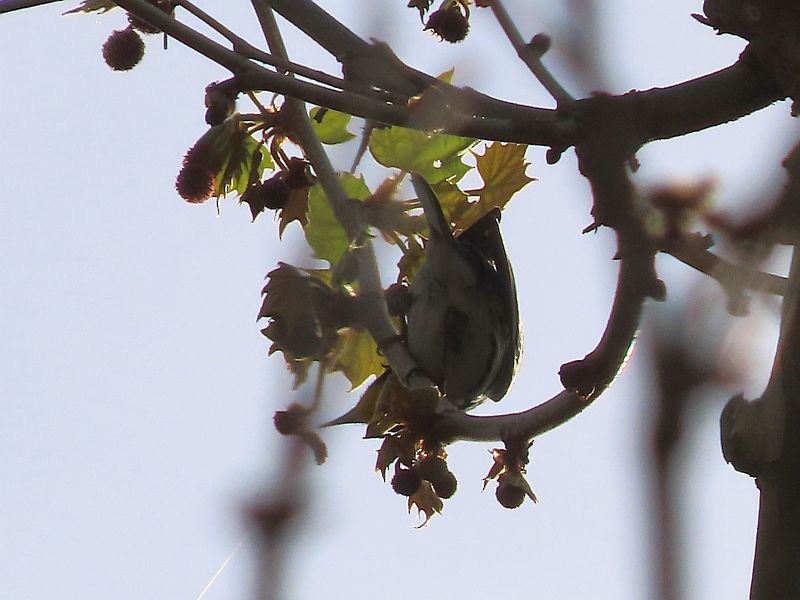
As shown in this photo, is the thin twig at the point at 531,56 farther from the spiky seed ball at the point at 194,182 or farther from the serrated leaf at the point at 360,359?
the serrated leaf at the point at 360,359

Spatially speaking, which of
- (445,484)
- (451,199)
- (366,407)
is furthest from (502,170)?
(445,484)

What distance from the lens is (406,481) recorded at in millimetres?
2500

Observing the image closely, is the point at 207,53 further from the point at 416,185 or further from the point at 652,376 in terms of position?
the point at 652,376

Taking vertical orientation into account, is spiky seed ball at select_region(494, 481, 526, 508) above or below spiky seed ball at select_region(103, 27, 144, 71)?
below

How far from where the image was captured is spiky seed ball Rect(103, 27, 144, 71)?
9.24 ft

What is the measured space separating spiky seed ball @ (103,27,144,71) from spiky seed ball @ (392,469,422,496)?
52.3 inches

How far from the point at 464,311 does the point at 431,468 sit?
80 cm

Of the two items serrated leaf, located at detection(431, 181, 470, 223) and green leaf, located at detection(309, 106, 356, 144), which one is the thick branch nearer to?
serrated leaf, located at detection(431, 181, 470, 223)

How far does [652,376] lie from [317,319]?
1.75m

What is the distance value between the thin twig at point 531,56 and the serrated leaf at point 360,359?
107 centimetres

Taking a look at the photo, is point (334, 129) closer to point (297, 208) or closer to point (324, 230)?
point (297, 208)

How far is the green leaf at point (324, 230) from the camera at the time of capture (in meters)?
2.77

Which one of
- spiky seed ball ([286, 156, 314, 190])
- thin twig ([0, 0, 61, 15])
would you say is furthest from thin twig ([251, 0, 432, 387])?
thin twig ([0, 0, 61, 15])

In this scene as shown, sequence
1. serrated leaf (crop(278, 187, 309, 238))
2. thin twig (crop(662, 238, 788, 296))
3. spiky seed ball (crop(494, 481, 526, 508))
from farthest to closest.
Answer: serrated leaf (crop(278, 187, 309, 238))
spiky seed ball (crop(494, 481, 526, 508))
thin twig (crop(662, 238, 788, 296))
